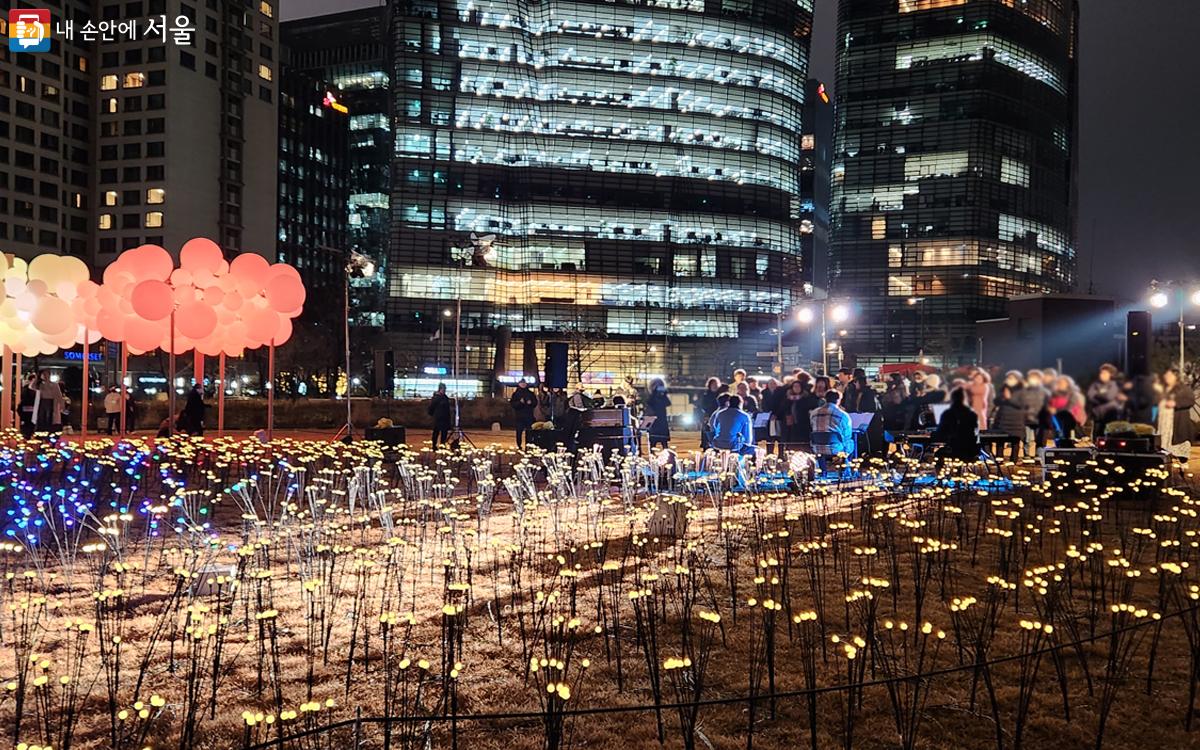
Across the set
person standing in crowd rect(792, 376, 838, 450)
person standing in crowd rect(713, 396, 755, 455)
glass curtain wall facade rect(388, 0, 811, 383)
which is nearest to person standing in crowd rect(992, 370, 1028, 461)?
person standing in crowd rect(792, 376, 838, 450)

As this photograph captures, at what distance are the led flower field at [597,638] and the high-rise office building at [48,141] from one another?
293 ft

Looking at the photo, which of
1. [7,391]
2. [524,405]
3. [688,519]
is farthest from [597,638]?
[7,391]

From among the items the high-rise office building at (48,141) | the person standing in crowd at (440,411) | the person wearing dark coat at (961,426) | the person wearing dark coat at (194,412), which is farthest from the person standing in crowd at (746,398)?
the high-rise office building at (48,141)

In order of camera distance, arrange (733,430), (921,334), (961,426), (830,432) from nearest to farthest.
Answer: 1. (961,426)
2. (921,334)
3. (830,432)
4. (733,430)

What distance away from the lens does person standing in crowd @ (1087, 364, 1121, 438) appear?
1.92 meters

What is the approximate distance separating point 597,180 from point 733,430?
224 feet

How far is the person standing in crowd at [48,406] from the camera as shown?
887 inches

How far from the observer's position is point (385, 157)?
131m

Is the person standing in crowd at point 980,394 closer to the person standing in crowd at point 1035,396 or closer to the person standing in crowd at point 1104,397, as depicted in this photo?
the person standing in crowd at point 1035,396

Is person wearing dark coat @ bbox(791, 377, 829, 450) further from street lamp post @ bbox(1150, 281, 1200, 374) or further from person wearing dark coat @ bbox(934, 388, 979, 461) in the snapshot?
person wearing dark coat @ bbox(934, 388, 979, 461)

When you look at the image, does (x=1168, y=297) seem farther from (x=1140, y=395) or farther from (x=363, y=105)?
(x=363, y=105)

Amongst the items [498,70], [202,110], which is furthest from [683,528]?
[202,110]

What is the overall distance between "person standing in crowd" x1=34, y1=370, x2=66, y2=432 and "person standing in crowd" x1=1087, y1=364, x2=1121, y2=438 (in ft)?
81.6

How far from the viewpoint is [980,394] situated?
2.18m
